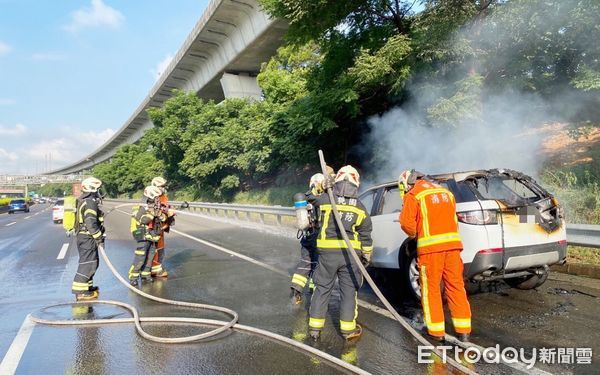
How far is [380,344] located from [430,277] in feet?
A: 2.53

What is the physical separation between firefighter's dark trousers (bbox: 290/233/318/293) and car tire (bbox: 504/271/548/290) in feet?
8.43

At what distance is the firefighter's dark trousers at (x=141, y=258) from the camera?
717 centimetres

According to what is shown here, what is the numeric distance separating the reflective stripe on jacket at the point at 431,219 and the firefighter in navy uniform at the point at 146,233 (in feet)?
14.8

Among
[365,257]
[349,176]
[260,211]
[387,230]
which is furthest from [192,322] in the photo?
[260,211]

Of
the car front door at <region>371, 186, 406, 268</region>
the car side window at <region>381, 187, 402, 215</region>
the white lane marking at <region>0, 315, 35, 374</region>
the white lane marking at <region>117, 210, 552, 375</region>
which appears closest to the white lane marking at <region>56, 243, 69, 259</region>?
the white lane marking at <region>117, 210, 552, 375</region>

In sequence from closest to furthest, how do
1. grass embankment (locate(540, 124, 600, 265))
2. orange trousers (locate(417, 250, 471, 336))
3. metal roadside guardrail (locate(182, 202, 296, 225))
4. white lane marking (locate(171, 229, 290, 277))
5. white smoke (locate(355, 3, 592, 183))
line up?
orange trousers (locate(417, 250, 471, 336)), grass embankment (locate(540, 124, 600, 265)), white lane marking (locate(171, 229, 290, 277)), white smoke (locate(355, 3, 592, 183)), metal roadside guardrail (locate(182, 202, 296, 225))

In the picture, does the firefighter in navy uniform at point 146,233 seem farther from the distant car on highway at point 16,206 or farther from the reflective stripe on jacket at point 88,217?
the distant car on highway at point 16,206

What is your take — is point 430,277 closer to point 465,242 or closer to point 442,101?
point 465,242

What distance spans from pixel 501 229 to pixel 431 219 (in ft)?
3.28

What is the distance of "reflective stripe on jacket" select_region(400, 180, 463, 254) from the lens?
161 inches

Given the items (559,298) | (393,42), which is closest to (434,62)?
(393,42)

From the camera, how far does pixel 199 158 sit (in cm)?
2791

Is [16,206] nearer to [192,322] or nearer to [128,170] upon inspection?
[128,170]

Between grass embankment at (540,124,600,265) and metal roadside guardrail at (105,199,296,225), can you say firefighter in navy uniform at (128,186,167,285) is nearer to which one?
metal roadside guardrail at (105,199,296,225)
